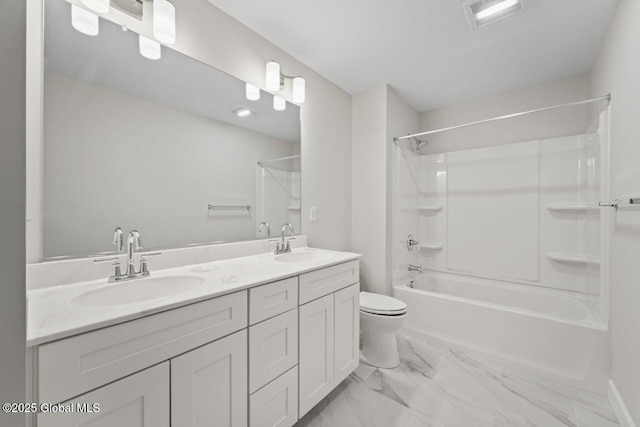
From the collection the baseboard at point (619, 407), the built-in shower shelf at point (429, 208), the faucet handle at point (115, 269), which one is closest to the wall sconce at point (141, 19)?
the faucet handle at point (115, 269)

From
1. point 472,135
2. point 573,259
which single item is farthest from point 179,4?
→ point 573,259

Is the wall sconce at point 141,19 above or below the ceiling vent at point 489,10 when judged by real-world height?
below

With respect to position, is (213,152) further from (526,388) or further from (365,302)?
(526,388)

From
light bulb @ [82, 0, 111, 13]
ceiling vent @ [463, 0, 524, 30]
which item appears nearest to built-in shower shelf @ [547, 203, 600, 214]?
ceiling vent @ [463, 0, 524, 30]

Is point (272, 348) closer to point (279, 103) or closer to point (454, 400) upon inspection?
point (454, 400)

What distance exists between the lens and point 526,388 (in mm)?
1722

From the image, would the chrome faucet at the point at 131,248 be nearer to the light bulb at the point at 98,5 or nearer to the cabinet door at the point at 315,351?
the cabinet door at the point at 315,351

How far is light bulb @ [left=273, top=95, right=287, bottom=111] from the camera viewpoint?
1932 mm

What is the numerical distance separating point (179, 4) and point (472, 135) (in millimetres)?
2908

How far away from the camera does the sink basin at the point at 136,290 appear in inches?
39.0

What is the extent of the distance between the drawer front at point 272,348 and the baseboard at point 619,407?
1763 mm

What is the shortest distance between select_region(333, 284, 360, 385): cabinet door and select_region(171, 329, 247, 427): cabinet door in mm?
678
